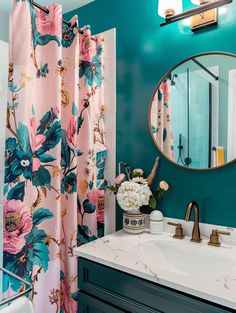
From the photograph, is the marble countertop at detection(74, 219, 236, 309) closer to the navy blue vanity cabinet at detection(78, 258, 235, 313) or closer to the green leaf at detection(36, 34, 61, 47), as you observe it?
the navy blue vanity cabinet at detection(78, 258, 235, 313)

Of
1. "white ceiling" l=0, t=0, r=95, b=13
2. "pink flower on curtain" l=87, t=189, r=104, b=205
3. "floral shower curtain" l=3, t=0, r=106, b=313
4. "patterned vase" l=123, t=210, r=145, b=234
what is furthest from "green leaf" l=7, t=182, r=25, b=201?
"white ceiling" l=0, t=0, r=95, b=13

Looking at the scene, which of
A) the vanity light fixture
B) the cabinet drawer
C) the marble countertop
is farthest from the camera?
the vanity light fixture

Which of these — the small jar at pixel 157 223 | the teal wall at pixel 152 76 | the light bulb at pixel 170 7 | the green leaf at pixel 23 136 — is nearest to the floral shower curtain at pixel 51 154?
the green leaf at pixel 23 136

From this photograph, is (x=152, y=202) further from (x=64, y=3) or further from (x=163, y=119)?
(x=64, y=3)

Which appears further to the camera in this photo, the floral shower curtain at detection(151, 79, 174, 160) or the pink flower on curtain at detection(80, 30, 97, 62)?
the pink flower on curtain at detection(80, 30, 97, 62)

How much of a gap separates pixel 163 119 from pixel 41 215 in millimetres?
891

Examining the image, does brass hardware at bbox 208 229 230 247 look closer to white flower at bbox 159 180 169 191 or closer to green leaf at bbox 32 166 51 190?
white flower at bbox 159 180 169 191

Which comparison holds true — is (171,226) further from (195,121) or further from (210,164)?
(195,121)

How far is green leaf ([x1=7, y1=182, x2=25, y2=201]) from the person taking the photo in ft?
4.02

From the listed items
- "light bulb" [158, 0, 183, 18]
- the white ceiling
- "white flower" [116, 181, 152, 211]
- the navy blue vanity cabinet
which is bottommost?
the navy blue vanity cabinet

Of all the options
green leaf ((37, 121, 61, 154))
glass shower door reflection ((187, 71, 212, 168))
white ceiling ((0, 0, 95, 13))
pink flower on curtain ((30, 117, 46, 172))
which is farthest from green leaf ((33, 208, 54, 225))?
white ceiling ((0, 0, 95, 13))

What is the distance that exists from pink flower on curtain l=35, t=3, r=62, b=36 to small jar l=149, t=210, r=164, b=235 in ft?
3.80

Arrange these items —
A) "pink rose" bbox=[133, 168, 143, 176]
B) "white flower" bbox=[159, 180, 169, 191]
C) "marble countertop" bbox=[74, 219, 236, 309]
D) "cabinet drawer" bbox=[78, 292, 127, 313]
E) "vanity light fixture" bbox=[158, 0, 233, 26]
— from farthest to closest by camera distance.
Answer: "pink rose" bbox=[133, 168, 143, 176], "white flower" bbox=[159, 180, 169, 191], "vanity light fixture" bbox=[158, 0, 233, 26], "cabinet drawer" bbox=[78, 292, 127, 313], "marble countertop" bbox=[74, 219, 236, 309]

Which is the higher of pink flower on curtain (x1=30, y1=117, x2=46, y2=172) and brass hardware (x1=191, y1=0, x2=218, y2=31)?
brass hardware (x1=191, y1=0, x2=218, y2=31)
